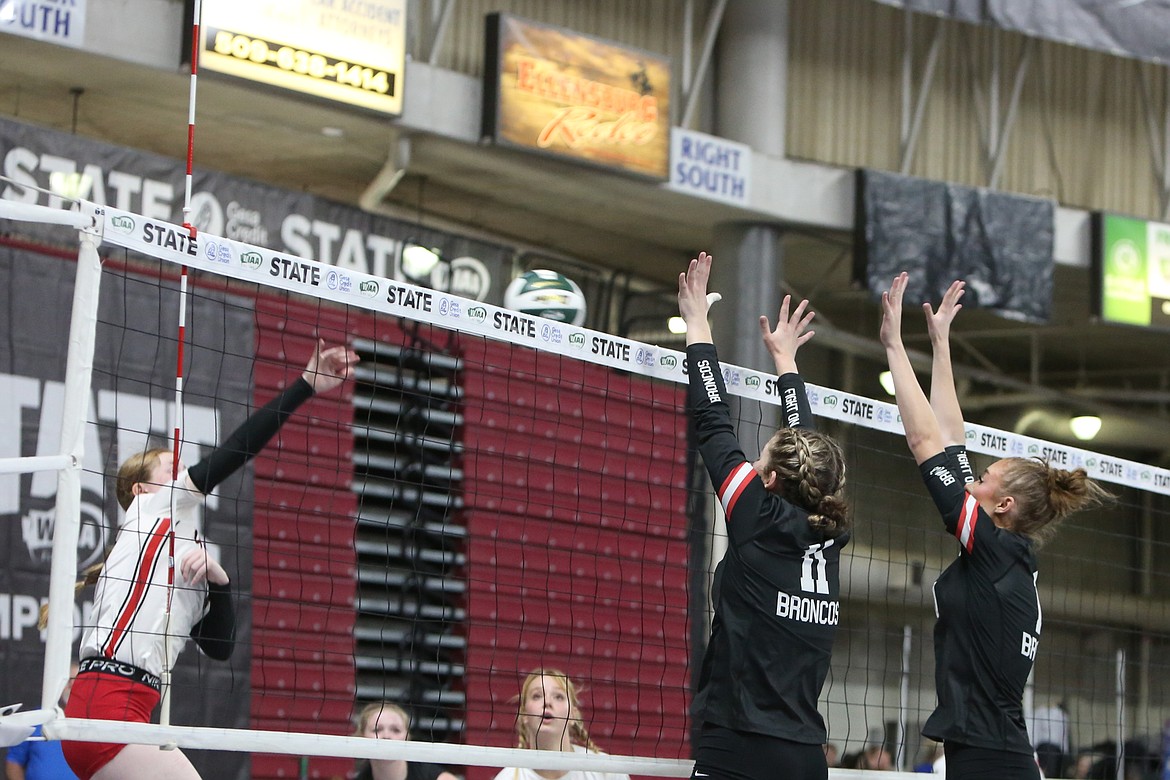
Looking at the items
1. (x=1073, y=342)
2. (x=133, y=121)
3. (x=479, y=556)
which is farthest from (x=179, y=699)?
(x=1073, y=342)

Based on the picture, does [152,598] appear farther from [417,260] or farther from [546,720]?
[417,260]

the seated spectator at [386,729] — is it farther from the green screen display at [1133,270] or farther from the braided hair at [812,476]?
the green screen display at [1133,270]

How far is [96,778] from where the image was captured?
4926mm

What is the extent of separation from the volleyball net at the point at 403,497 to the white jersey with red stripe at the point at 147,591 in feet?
2.60

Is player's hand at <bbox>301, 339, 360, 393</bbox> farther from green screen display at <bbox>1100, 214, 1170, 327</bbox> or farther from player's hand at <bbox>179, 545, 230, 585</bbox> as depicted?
green screen display at <bbox>1100, 214, 1170, 327</bbox>

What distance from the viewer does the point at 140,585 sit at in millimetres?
5176

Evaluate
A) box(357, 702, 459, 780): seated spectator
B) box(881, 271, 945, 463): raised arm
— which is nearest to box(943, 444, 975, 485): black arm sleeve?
box(881, 271, 945, 463): raised arm

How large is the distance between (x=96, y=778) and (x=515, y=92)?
9.03 m

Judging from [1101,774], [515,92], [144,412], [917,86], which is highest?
[917,86]

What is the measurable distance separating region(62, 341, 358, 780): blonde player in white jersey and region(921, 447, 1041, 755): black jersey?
2147mm

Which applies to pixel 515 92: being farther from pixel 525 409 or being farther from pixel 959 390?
pixel 959 390

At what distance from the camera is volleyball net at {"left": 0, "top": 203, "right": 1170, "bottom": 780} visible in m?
6.79

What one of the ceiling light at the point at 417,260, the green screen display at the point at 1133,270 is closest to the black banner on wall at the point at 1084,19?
the green screen display at the point at 1133,270

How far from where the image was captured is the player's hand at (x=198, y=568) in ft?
16.6
